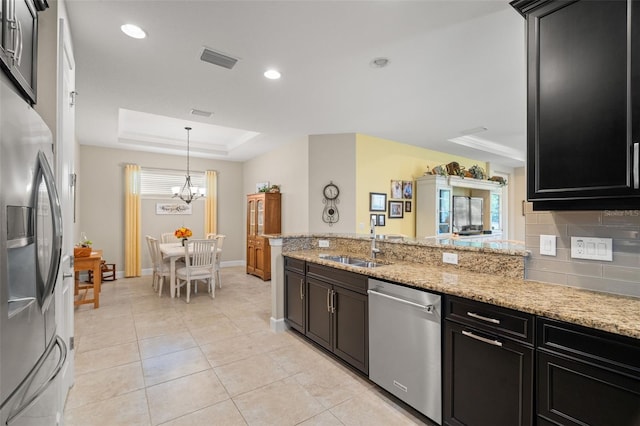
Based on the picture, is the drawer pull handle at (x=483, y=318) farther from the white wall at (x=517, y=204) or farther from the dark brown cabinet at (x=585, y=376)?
the white wall at (x=517, y=204)

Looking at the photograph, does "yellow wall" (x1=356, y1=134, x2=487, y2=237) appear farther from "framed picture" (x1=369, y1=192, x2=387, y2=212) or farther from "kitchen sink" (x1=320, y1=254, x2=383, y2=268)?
"kitchen sink" (x1=320, y1=254, x2=383, y2=268)

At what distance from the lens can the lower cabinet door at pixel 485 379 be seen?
1.46m

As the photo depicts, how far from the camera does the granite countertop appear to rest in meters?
1.25

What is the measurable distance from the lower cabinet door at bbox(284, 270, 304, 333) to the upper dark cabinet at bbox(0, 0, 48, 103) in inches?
97.4

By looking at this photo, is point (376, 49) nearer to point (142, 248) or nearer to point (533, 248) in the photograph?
point (533, 248)

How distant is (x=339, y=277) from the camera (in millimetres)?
2633

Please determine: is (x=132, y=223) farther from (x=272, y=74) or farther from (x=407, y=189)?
(x=407, y=189)

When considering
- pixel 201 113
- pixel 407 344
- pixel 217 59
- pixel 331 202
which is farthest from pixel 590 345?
pixel 201 113

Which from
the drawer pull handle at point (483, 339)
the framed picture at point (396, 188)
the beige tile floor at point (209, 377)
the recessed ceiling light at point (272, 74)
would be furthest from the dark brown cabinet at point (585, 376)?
the framed picture at point (396, 188)

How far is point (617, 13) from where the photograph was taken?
1.39m

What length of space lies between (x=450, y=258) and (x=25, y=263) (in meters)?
2.48

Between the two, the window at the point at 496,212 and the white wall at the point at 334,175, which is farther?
the window at the point at 496,212

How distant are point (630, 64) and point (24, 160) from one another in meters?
2.54

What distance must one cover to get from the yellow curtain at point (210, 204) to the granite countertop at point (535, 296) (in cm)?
575
